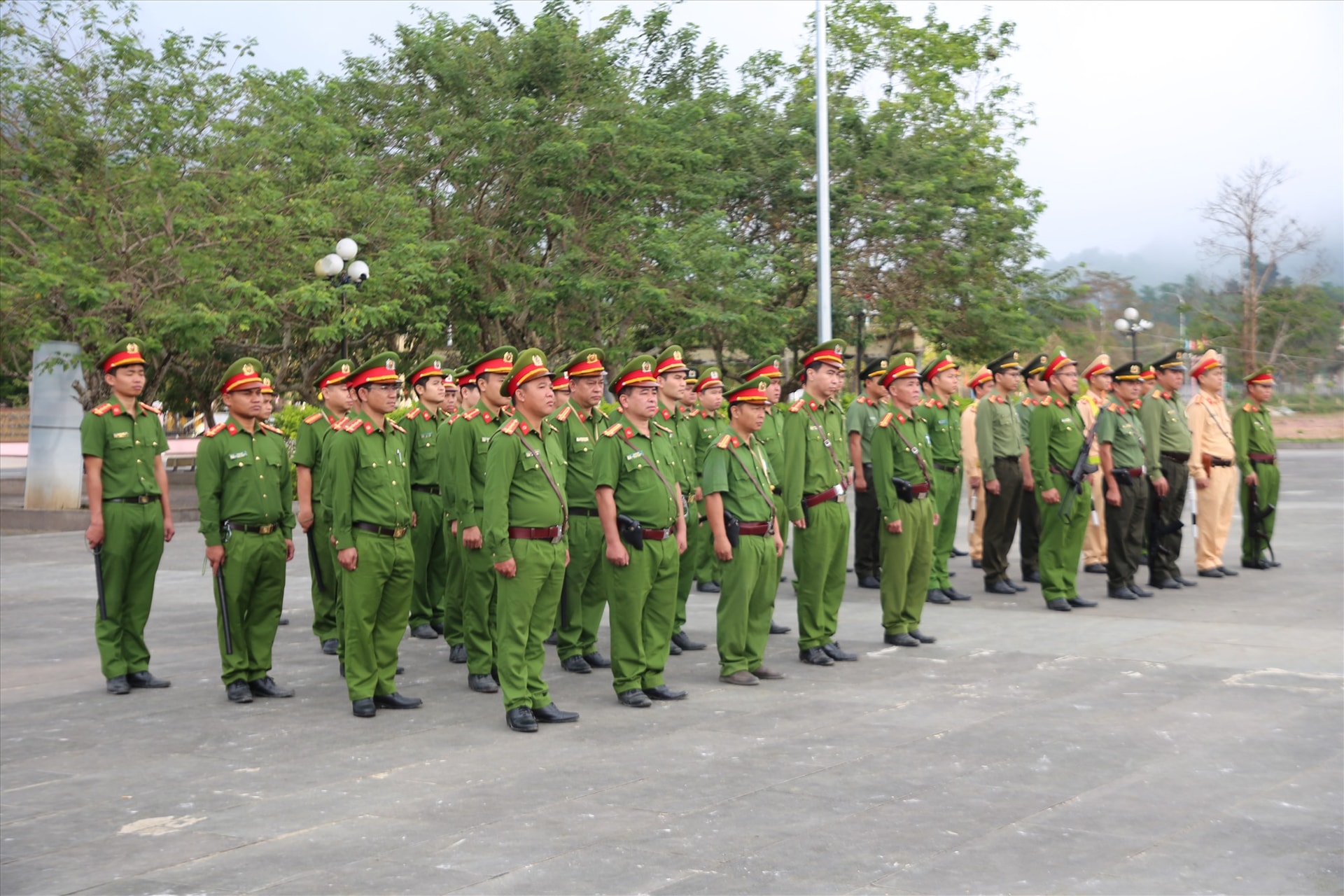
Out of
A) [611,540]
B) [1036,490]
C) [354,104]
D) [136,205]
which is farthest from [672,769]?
[354,104]

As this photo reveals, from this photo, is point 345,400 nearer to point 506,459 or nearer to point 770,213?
point 506,459

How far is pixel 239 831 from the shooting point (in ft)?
18.2

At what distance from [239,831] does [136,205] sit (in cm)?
1729

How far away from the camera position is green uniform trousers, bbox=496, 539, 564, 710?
7.36 meters

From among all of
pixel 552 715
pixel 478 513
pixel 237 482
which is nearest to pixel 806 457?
pixel 478 513

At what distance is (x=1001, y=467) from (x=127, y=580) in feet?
25.6

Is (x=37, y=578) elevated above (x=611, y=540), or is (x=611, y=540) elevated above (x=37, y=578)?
(x=611, y=540)

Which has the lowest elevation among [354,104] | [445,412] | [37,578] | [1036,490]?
[37,578]

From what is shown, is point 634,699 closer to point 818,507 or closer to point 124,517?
point 818,507

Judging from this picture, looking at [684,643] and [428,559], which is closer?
[684,643]

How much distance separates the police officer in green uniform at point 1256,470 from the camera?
13656 mm

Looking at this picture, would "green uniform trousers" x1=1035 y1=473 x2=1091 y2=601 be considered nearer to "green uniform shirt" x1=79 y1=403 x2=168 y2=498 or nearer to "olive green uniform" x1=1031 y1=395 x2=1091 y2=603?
"olive green uniform" x1=1031 y1=395 x2=1091 y2=603

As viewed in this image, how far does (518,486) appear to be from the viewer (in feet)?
24.5

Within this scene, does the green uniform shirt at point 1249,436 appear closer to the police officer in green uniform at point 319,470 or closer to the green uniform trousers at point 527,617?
the green uniform trousers at point 527,617
